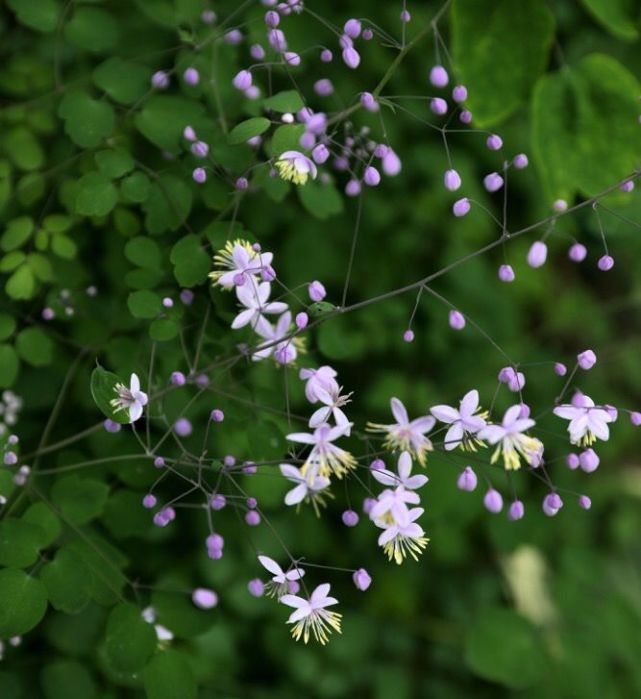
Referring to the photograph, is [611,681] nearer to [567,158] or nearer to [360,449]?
[360,449]

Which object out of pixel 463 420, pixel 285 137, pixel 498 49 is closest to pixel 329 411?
pixel 463 420

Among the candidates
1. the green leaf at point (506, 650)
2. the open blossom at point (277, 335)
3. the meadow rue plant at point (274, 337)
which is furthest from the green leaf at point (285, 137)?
the green leaf at point (506, 650)

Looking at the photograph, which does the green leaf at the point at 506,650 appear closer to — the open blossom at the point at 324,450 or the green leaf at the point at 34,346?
the open blossom at the point at 324,450

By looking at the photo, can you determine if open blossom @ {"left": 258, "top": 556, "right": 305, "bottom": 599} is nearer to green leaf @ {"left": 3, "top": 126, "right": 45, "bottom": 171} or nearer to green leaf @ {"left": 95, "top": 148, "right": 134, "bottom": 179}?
green leaf @ {"left": 95, "top": 148, "right": 134, "bottom": 179}

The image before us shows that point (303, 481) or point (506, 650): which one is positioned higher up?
point (303, 481)

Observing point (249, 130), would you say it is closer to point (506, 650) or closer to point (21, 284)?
point (21, 284)

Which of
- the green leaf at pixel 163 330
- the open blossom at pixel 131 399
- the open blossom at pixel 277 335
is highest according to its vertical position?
the open blossom at pixel 131 399
